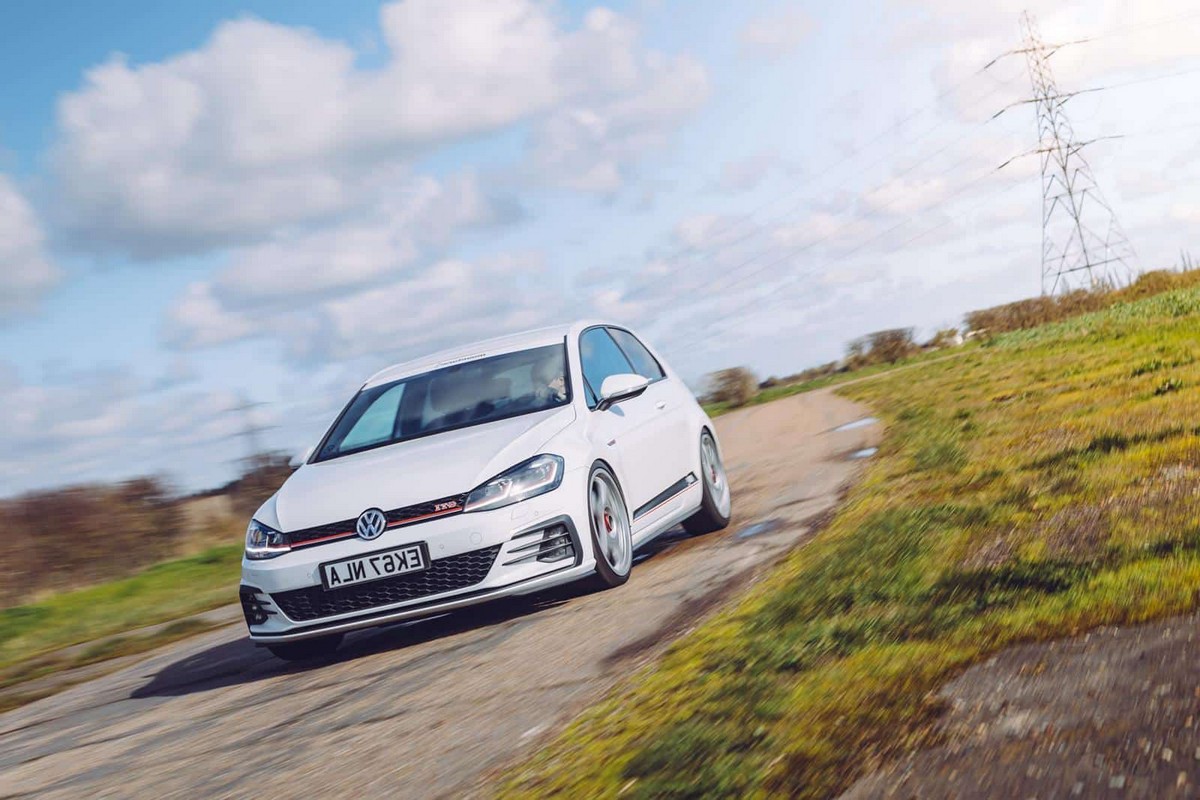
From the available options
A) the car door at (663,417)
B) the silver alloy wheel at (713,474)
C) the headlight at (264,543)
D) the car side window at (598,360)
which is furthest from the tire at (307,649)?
the silver alloy wheel at (713,474)

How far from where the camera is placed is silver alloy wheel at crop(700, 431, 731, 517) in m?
8.87

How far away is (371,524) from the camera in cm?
651

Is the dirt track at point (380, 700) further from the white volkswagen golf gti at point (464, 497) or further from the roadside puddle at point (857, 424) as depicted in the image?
the roadside puddle at point (857, 424)

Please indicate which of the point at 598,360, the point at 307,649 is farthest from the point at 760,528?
the point at 307,649

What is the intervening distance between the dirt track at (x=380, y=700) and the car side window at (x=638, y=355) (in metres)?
1.23

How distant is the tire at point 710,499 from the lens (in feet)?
28.9

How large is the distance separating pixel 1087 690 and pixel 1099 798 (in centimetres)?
65

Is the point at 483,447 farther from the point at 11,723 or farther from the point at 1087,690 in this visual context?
the point at 1087,690

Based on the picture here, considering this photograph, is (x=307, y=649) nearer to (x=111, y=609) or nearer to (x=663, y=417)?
(x=663, y=417)

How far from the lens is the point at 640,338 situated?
957 centimetres

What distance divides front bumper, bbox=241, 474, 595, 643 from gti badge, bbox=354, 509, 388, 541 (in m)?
0.04

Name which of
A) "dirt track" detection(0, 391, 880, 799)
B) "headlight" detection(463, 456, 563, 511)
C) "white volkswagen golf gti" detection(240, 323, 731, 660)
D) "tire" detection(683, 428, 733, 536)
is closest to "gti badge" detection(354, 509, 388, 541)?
"white volkswagen golf gti" detection(240, 323, 731, 660)

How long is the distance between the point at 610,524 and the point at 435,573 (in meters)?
1.18

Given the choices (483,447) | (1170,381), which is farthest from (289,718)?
(1170,381)
